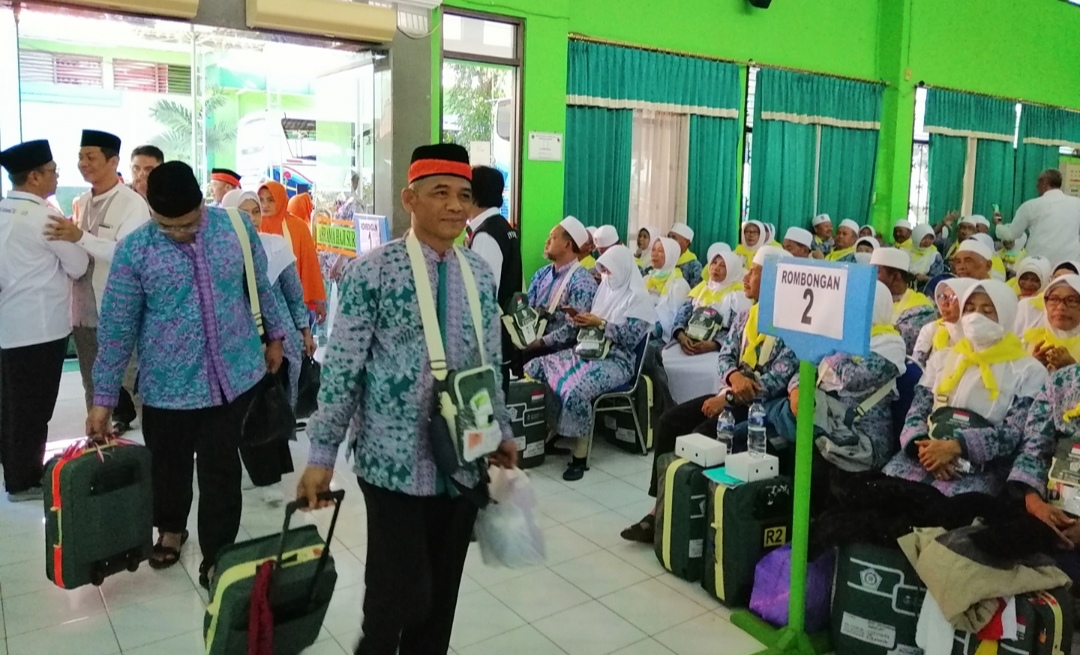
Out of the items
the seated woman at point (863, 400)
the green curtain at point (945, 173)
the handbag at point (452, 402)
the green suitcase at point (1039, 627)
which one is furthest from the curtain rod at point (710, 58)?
the green suitcase at point (1039, 627)

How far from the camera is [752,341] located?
140 inches

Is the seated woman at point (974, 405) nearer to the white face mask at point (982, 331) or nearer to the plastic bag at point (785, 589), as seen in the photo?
the white face mask at point (982, 331)

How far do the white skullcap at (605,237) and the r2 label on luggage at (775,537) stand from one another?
3.46 m

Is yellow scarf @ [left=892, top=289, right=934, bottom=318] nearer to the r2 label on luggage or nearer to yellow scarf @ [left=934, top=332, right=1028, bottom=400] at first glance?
yellow scarf @ [left=934, top=332, right=1028, bottom=400]

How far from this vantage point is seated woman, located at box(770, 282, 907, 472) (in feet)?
9.77

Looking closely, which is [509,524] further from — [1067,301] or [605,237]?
[605,237]

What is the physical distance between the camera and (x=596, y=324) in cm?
445

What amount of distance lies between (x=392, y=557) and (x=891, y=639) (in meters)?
1.55

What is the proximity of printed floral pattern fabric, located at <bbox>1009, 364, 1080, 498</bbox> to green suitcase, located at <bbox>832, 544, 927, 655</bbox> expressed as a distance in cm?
52

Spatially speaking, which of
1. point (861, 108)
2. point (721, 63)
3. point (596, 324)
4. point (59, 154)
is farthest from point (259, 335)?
point (861, 108)

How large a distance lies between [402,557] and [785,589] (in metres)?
1.46

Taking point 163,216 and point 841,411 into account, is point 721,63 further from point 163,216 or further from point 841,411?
point 163,216

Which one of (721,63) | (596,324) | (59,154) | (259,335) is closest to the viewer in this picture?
(259,335)

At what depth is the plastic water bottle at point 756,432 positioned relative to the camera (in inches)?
125
